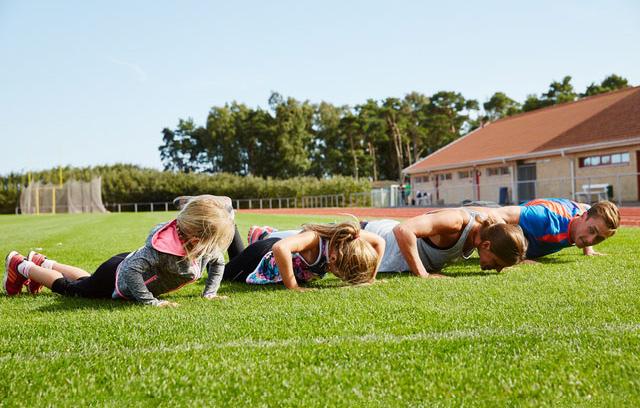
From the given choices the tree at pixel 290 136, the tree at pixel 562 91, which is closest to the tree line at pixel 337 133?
the tree at pixel 290 136

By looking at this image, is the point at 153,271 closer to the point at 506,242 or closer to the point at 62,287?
the point at 62,287

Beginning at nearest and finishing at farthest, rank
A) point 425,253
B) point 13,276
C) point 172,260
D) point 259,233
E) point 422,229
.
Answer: point 172,260, point 13,276, point 422,229, point 425,253, point 259,233

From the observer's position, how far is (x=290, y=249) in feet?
13.7

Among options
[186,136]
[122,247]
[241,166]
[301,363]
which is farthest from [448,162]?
[186,136]

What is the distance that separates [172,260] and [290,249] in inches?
36.7

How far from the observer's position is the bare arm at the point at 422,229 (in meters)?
4.75

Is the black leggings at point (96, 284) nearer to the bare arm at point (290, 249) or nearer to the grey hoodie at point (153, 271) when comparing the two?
the grey hoodie at point (153, 271)

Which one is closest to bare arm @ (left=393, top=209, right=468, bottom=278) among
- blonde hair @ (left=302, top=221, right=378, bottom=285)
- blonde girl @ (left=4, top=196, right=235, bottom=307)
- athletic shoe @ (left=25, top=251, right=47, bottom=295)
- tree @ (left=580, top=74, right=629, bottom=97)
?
blonde hair @ (left=302, top=221, right=378, bottom=285)

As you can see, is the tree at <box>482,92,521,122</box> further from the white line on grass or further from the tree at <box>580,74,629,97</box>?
the white line on grass

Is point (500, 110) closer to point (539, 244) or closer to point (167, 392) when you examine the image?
point (539, 244)

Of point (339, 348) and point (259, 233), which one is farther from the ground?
point (259, 233)

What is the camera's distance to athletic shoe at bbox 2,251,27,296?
441 centimetres

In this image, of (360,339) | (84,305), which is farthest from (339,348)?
(84,305)

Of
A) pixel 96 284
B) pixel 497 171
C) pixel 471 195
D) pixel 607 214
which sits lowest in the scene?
pixel 96 284
